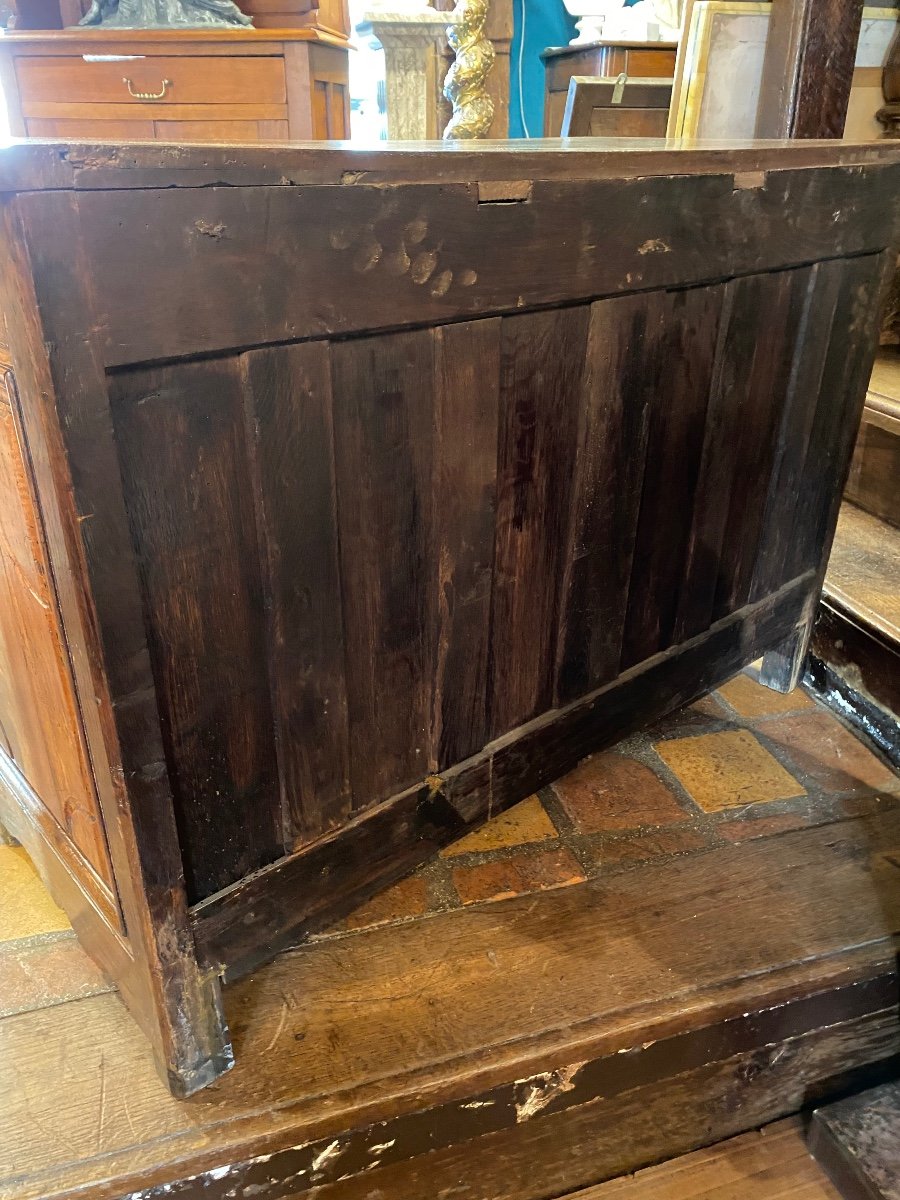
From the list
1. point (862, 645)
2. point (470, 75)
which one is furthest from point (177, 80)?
point (862, 645)

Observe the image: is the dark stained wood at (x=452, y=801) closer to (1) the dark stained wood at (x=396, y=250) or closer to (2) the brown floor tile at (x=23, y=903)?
(2) the brown floor tile at (x=23, y=903)

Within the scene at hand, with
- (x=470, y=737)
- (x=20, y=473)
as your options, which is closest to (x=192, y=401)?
(x=20, y=473)

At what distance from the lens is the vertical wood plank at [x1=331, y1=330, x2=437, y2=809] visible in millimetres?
797

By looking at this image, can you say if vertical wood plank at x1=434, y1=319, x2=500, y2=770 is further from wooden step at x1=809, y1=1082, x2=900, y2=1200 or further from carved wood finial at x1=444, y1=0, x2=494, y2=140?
carved wood finial at x1=444, y1=0, x2=494, y2=140

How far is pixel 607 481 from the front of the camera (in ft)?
3.52

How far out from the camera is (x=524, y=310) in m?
0.88

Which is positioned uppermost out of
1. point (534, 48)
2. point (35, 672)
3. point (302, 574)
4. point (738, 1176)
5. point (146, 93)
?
point (534, 48)

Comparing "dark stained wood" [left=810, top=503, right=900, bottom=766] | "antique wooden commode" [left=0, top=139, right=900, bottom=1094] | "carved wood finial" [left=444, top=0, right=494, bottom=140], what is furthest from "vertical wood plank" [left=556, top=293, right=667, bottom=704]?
"carved wood finial" [left=444, top=0, right=494, bottom=140]

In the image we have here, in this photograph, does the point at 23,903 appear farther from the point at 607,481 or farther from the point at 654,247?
the point at 654,247

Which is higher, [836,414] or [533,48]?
[533,48]

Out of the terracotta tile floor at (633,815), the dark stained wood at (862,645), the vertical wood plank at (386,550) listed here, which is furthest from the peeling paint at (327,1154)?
the dark stained wood at (862,645)

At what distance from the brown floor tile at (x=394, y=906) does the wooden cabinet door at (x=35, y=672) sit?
0.33 meters

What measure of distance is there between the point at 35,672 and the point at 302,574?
0.93 feet

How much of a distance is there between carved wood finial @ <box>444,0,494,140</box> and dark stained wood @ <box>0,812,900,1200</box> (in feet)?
5.65
